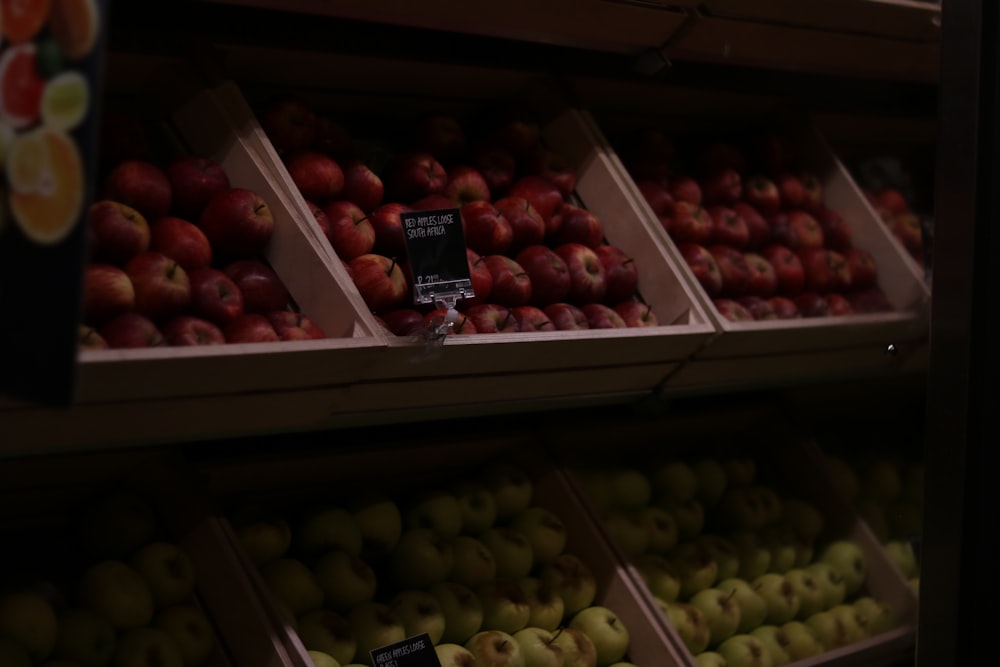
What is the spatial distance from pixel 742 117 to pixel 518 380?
1243 millimetres

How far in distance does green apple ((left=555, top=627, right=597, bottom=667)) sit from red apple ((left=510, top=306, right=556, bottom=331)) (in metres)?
0.59

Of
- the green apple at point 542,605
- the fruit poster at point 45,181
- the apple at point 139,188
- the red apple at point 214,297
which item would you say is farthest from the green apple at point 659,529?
the fruit poster at point 45,181

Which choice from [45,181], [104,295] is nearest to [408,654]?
[104,295]

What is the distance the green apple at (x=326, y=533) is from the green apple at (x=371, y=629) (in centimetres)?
13

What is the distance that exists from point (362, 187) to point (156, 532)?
69 cm

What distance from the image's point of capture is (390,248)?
2.01 meters

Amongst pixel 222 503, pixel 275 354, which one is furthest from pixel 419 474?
pixel 275 354

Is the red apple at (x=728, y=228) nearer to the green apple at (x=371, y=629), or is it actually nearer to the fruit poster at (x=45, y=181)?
the green apple at (x=371, y=629)

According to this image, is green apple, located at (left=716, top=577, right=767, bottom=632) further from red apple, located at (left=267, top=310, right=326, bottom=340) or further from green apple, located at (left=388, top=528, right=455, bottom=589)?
red apple, located at (left=267, top=310, right=326, bottom=340)

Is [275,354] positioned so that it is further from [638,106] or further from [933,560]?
[638,106]

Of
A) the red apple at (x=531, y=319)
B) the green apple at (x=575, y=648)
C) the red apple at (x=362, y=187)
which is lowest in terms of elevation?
the green apple at (x=575, y=648)

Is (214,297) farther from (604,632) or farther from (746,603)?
(746,603)

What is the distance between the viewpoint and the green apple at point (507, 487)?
92.6 inches

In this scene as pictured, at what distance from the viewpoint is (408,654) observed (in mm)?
1939
